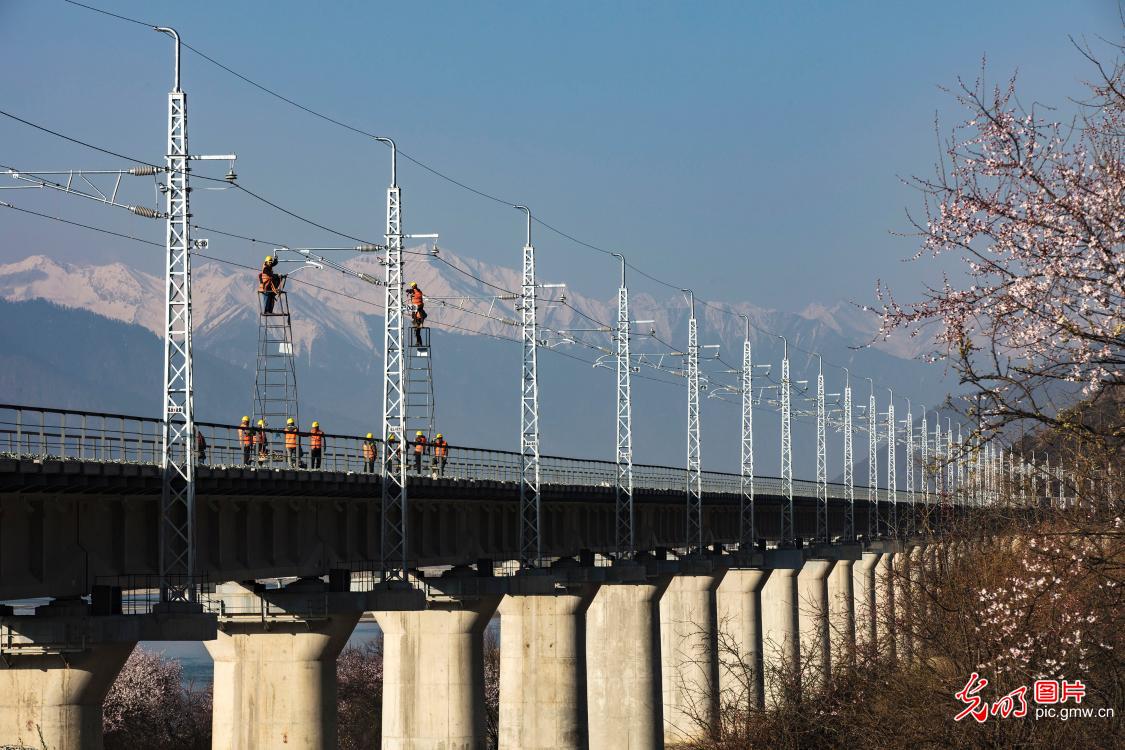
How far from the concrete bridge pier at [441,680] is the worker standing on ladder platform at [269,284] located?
1450 centimetres

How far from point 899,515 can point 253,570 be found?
448 ft

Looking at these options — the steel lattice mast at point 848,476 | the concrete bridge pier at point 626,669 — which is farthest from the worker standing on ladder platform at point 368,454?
the steel lattice mast at point 848,476

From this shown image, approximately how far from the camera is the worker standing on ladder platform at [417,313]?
6241 centimetres

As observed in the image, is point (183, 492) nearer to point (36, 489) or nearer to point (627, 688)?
point (36, 489)

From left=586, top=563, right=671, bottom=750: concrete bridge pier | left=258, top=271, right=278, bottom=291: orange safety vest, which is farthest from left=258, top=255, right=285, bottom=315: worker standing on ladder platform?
left=586, top=563, right=671, bottom=750: concrete bridge pier

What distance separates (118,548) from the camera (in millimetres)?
38062

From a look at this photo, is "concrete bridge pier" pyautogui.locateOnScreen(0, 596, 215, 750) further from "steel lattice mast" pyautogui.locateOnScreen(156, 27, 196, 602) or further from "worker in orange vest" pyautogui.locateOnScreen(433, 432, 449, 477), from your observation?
"worker in orange vest" pyautogui.locateOnScreen(433, 432, 449, 477)

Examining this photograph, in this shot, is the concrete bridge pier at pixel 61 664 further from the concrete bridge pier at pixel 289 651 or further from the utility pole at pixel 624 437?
the utility pole at pixel 624 437

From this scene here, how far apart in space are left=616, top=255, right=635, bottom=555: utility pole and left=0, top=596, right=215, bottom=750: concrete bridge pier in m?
34.3

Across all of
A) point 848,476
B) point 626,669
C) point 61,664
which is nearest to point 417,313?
point 61,664

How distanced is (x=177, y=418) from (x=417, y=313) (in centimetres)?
2431

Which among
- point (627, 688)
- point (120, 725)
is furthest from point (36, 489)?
point (120, 725)

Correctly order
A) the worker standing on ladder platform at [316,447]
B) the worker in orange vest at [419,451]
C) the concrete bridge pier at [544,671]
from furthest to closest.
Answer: the concrete bridge pier at [544,671]
the worker in orange vest at [419,451]
the worker standing on ladder platform at [316,447]

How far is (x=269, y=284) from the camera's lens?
56.2 meters
